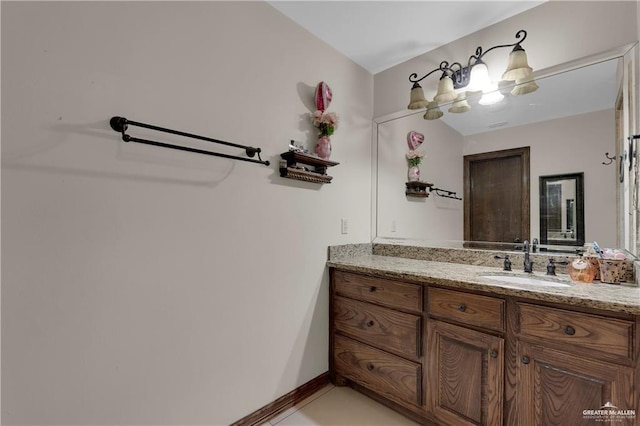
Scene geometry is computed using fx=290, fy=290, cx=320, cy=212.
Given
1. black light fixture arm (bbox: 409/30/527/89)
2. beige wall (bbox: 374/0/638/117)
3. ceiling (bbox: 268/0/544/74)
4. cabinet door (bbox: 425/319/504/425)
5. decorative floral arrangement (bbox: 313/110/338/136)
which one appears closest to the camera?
cabinet door (bbox: 425/319/504/425)

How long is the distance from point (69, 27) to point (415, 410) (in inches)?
94.6

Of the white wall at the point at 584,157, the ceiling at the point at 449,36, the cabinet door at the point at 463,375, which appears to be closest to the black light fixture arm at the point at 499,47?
the ceiling at the point at 449,36

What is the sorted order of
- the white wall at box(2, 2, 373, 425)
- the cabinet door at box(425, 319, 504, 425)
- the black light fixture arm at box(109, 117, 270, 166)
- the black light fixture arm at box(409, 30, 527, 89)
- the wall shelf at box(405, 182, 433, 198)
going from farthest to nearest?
the wall shelf at box(405, 182, 433, 198) < the black light fixture arm at box(409, 30, 527, 89) < the cabinet door at box(425, 319, 504, 425) < the black light fixture arm at box(109, 117, 270, 166) < the white wall at box(2, 2, 373, 425)

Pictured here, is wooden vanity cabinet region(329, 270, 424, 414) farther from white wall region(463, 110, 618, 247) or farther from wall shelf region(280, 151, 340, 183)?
white wall region(463, 110, 618, 247)

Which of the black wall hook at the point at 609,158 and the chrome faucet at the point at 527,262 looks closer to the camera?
the black wall hook at the point at 609,158

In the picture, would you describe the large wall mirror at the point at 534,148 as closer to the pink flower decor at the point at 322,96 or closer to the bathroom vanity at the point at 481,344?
the bathroom vanity at the point at 481,344

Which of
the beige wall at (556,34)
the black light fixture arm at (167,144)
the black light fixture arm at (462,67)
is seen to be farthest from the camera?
the black light fixture arm at (462,67)

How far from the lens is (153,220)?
1.30 m

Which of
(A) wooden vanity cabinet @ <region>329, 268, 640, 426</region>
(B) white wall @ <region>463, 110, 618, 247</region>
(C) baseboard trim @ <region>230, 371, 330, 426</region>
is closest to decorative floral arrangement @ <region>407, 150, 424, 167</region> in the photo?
(B) white wall @ <region>463, 110, 618, 247</region>

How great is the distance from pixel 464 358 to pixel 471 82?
5.58ft

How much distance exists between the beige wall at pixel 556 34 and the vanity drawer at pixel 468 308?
143 centimetres

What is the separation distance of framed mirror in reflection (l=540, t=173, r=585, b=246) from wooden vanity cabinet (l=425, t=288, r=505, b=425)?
77cm

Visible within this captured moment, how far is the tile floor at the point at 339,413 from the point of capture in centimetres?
168

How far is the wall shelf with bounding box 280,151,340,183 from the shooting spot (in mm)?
1787
